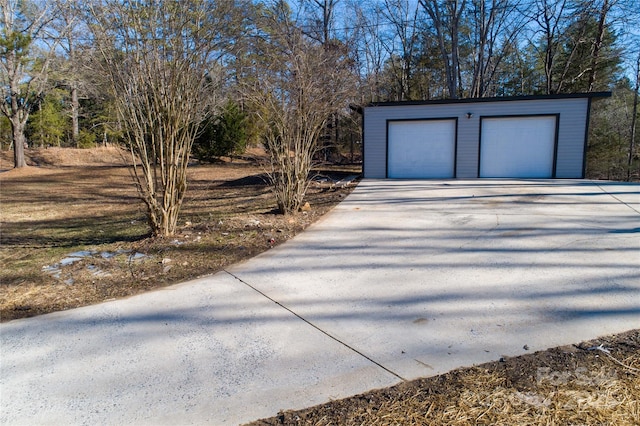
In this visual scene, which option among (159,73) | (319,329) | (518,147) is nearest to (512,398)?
(319,329)

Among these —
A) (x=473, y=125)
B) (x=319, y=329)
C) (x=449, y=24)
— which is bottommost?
(x=319, y=329)

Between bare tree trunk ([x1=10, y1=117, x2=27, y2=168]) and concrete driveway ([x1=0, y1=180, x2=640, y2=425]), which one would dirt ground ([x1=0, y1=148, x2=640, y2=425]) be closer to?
concrete driveway ([x1=0, y1=180, x2=640, y2=425])

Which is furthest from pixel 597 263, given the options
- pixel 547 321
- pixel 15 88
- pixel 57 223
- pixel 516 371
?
pixel 15 88

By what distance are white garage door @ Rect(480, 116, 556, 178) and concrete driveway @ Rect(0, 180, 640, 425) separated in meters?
8.82

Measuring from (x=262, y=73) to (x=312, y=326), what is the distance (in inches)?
239

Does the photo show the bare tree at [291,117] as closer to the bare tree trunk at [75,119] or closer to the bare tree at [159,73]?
the bare tree at [159,73]

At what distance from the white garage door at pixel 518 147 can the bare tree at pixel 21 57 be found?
17.9 metres

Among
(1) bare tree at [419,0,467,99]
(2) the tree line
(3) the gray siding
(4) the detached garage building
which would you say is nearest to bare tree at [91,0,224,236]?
(2) the tree line

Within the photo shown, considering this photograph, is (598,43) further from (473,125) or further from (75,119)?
(75,119)

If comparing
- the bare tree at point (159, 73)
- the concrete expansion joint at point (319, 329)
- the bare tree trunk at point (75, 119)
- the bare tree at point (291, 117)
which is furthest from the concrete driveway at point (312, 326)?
the bare tree trunk at point (75, 119)

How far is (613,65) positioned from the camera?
20.9 meters

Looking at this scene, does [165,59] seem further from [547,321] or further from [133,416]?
[547,321]

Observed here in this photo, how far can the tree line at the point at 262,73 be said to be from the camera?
5.14 m

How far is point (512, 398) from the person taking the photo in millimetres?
2092
